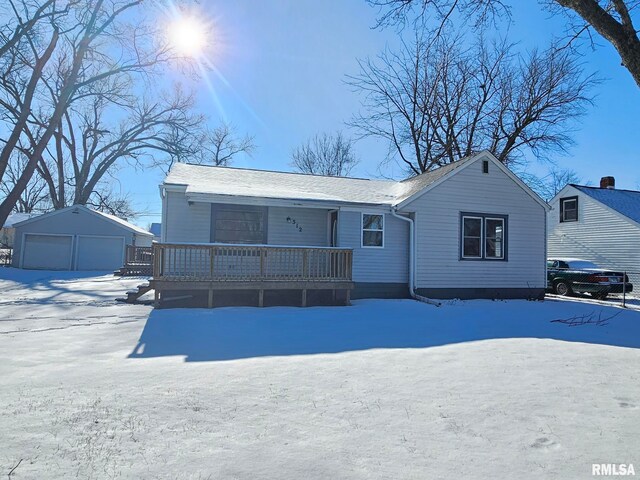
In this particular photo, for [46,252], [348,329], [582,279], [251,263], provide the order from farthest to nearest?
[46,252] < [582,279] < [251,263] < [348,329]

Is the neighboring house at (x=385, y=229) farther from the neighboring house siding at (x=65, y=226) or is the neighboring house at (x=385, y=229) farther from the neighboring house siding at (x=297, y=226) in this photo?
the neighboring house siding at (x=65, y=226)

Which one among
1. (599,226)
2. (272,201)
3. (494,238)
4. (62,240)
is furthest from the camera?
(62,240)

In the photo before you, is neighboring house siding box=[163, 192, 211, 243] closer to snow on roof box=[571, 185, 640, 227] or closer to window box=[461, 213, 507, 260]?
window box=[461, 213, 507, 260]

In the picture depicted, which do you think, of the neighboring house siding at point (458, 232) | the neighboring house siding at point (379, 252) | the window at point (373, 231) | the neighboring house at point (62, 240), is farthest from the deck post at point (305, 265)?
the neighboring house at point (62, 240)

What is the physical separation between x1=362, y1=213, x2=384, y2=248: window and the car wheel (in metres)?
8.70

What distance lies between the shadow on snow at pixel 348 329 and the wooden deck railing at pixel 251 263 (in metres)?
0.94

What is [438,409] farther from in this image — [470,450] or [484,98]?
[484,98]

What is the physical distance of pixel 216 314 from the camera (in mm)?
8531

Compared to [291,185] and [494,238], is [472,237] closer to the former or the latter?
[494,238]

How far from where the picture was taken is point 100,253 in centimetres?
2438

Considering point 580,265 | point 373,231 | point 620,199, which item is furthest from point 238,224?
point 620,199

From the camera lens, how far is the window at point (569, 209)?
20344 millimetres

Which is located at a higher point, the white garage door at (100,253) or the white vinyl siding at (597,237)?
the white vinyl siding at (597,237)

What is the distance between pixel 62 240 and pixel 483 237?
75.7ft
